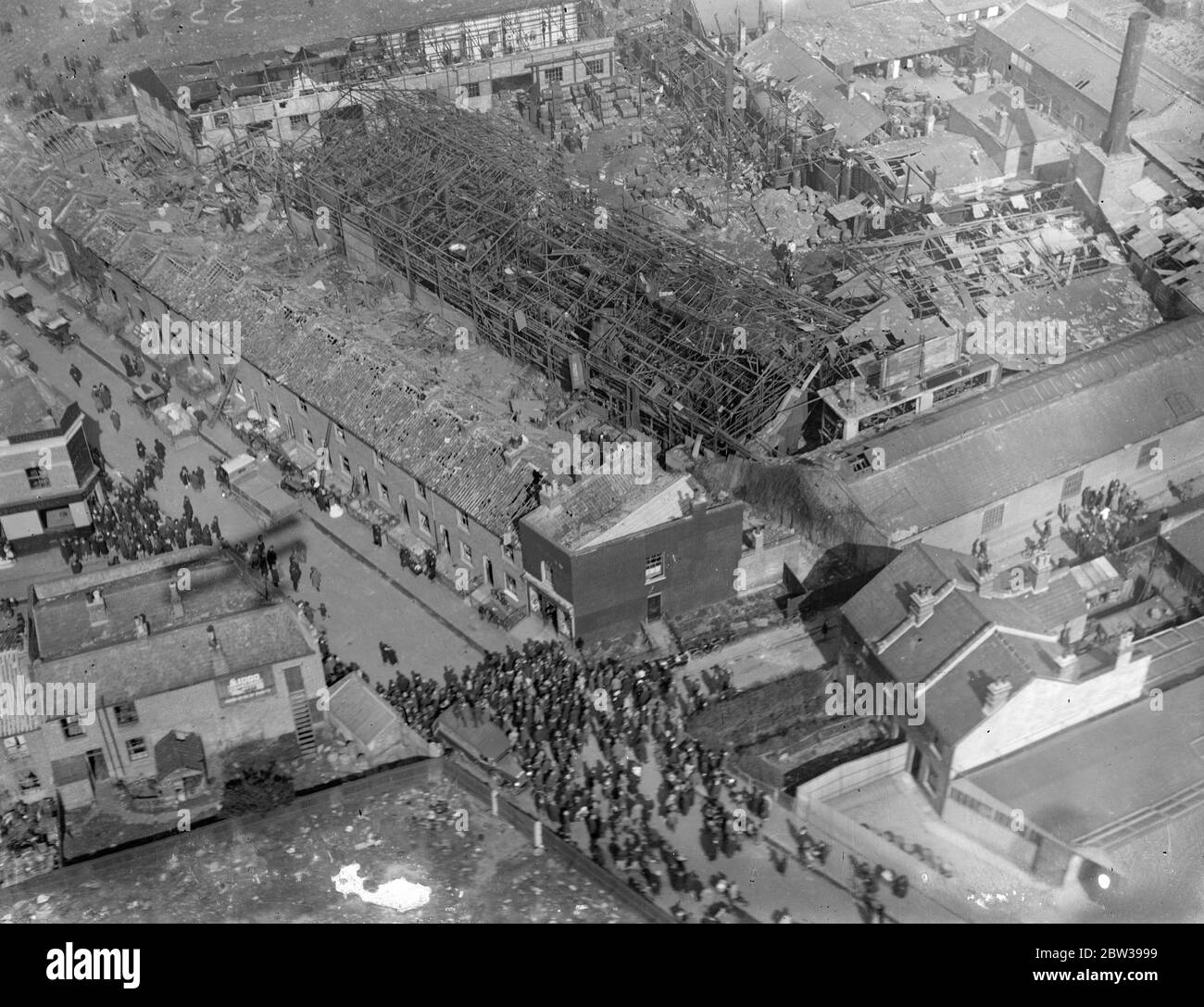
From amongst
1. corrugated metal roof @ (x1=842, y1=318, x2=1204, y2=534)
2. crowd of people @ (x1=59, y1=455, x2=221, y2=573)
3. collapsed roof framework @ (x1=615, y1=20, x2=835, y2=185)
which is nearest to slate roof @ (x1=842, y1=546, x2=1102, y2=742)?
corrugated metal roof @ (x1=842, y1=318, x2=1204, y2=534)

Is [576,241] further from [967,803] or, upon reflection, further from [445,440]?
[967,803]

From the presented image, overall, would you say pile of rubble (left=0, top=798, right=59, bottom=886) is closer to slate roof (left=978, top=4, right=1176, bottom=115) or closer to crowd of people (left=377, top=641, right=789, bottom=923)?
crowd of people (left=377, top=641, right=789, bottom=923)

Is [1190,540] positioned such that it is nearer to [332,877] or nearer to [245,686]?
[332,877]

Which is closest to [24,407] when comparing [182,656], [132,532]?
[132,532]

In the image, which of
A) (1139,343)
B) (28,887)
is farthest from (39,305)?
(1139,343)

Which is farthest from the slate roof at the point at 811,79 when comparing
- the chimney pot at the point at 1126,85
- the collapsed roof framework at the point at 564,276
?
the collapsed roof framework at the point at 564,276
